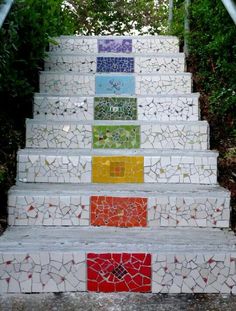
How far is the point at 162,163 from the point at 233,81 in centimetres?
100

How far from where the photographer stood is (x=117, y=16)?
7.51 meters

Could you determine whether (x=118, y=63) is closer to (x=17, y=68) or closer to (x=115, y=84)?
(x=115, y=84)

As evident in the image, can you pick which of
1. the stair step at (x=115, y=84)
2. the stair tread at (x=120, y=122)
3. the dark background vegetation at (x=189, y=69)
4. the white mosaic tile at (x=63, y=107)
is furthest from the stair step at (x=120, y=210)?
the stair step at (x=115, y=84)

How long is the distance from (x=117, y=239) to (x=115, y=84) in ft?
6.40

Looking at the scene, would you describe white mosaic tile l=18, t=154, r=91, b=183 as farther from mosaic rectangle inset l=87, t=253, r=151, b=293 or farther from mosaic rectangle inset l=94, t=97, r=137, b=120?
mosaic rectangle inset l=87, t=253, r=151, b=293

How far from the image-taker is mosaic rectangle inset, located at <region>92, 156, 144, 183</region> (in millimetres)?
2904

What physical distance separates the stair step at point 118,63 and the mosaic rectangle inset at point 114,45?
0.37 m

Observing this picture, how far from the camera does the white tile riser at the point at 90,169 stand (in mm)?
2895

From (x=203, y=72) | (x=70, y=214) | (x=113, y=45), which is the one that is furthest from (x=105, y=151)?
(x=113, y=45)

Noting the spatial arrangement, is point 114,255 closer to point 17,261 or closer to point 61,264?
point 61,264

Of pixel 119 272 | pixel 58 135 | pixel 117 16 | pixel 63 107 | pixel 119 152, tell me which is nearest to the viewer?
pixel 119 272

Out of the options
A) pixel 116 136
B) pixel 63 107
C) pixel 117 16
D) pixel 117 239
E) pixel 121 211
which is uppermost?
pixel 117 16

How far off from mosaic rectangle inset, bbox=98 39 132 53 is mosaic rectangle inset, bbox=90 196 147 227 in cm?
246

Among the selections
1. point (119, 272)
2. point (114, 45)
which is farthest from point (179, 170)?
point (114, 45)
